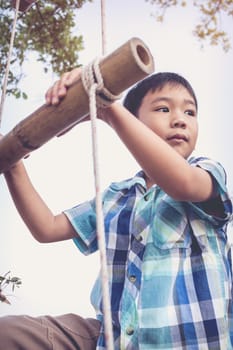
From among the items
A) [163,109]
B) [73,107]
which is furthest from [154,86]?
[73,107]

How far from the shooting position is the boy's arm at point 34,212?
959 millimetres

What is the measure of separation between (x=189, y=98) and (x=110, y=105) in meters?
0.41

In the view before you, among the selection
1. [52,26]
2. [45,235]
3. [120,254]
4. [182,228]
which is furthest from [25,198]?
[52,26]

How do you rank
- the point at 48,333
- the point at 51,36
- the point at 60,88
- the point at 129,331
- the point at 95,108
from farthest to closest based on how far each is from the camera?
the point at 51,36 → the point at 48,333 → the point at 129,331 → the point at 60,88 → the point at 95,108

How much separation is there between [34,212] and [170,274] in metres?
0.38

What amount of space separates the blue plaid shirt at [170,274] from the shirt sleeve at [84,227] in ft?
0.33

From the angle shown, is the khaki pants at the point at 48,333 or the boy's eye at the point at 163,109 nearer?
the khaki pants at the point at 48,333

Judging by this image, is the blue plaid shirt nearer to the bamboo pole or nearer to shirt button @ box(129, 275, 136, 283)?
shirt button @ box(129, 275, 136, 283)

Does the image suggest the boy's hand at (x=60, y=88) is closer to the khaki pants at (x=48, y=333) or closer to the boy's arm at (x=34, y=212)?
the boy's arm at (x=34, y=212)

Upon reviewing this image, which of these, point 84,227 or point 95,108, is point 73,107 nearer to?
point 95,108

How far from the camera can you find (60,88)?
658 mm

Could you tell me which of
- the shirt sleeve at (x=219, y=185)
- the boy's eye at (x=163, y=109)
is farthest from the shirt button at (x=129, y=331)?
the boy's eye at (x=163, y=109)

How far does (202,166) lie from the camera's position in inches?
32.4

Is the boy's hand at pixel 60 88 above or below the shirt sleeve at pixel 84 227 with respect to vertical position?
above
